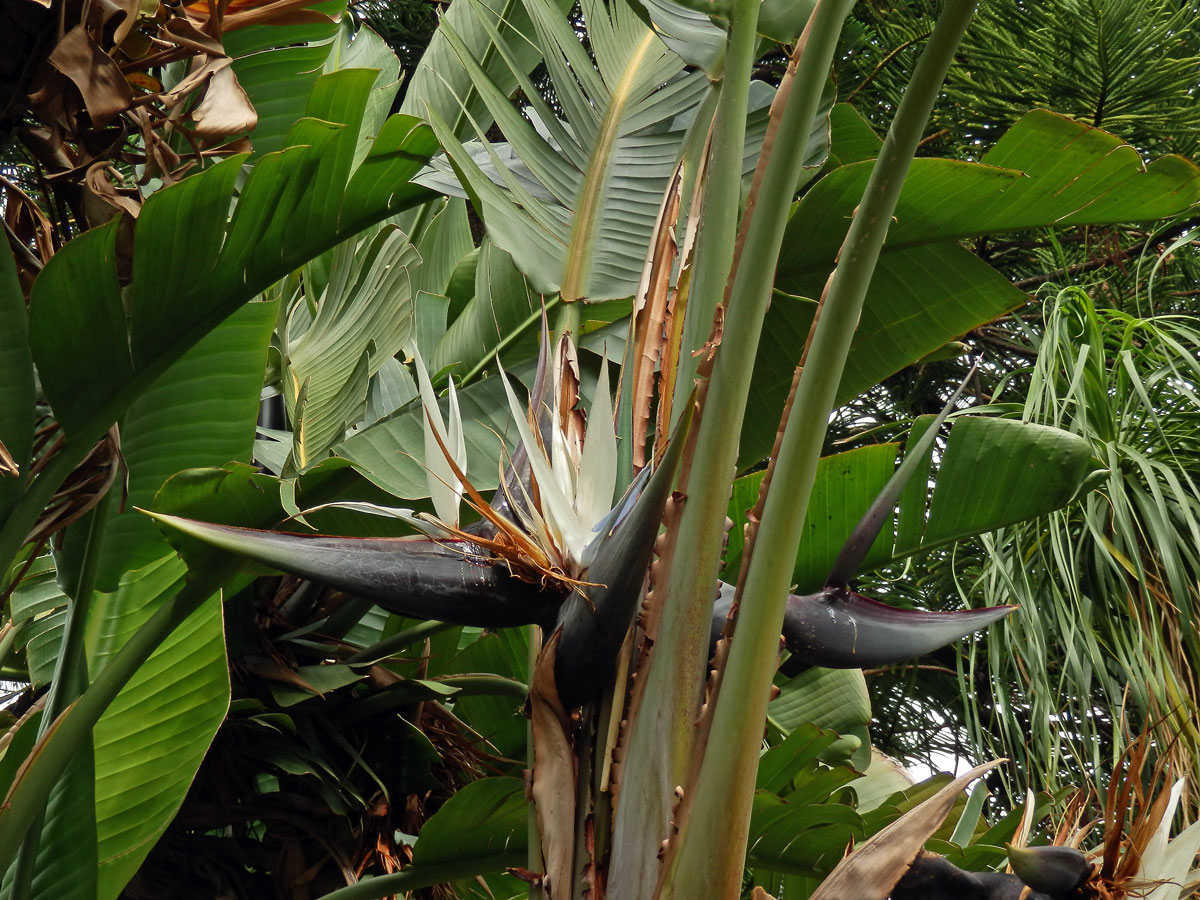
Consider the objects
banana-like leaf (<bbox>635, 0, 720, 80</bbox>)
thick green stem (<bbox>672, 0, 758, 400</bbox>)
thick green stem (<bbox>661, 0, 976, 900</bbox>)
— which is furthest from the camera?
banana-like leaf (<bbox>635, 0, 720, 80</bbox>)

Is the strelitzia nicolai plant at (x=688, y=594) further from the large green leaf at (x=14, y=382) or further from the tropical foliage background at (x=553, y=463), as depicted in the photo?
the large green leaf at (x=14, y=382)

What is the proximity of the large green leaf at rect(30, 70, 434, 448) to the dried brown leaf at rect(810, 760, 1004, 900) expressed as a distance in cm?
60

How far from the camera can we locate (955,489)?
3.28 ft

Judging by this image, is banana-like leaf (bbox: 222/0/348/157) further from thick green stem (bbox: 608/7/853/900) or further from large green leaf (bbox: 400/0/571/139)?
thick green stem (bbox: 608/7/853/900)

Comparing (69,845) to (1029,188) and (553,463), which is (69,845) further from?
(1029,188)

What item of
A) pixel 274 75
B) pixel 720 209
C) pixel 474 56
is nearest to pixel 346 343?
pixel 274 75

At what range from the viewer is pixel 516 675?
46.2 inches

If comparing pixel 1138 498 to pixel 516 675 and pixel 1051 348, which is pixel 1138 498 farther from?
pixel 516 675

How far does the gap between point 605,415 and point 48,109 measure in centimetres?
56

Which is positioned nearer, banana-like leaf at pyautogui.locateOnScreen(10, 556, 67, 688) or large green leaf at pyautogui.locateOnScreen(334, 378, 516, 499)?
large green leaf at pyautogui.locateOnScreen(334, 378, 516, 499)

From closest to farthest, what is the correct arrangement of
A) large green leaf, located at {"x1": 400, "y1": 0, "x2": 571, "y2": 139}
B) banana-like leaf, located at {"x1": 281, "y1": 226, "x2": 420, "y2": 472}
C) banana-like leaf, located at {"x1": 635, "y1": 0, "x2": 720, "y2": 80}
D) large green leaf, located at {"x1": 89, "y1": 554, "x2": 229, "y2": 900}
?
banana-like leaf, located at {"x1": 635, "y1": 0, "x2": 720, "y2": 80}, large green leaf, located at {"x1": 89, "y1": 554, "x2": 229, "y2": 900}, banana-like leaf, located at {"x1": 281, "y1": 226, "x2": 420, "y2": 472}, large green leaf, located at {"x1": 400, "y1": 0, "x2": 571, "y2": 139}

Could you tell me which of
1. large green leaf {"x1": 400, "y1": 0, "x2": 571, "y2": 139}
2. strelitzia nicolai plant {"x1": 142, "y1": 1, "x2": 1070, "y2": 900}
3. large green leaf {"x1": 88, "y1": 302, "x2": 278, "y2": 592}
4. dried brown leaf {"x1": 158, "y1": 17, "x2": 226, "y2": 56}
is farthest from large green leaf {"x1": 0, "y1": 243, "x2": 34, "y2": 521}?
large green leaf {"x1": 400, "y1": 0, "x2": 571, "y2": 139}

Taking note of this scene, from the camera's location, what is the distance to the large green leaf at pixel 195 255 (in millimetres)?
808

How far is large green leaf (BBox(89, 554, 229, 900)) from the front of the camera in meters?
0.90
